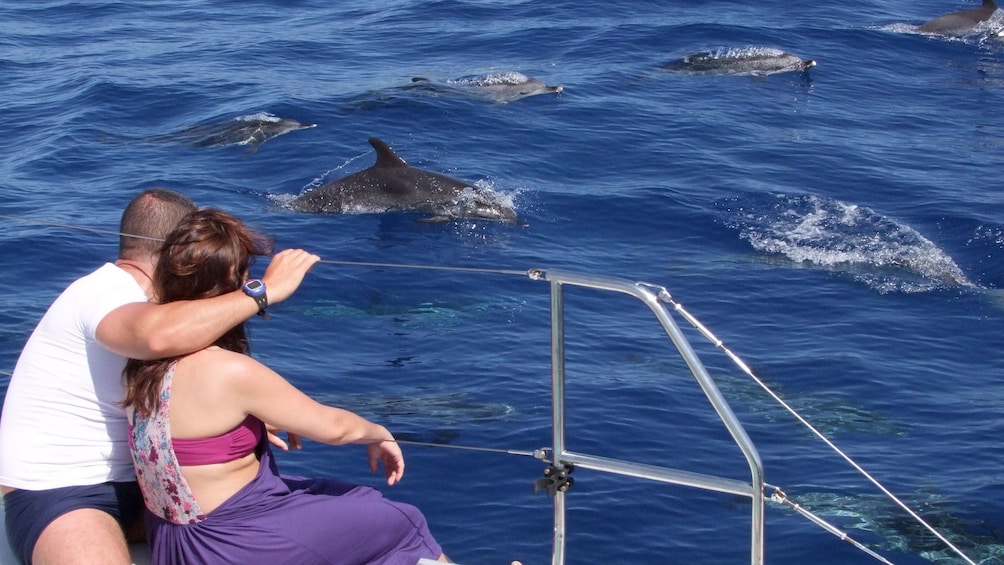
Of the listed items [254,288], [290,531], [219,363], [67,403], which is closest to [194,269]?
[254,288]

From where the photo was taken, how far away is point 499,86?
19203 millimetres

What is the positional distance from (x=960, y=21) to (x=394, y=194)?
1405cm

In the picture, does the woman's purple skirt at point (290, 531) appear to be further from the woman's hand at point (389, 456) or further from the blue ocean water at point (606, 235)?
the blue ocean water at point (606, 235)

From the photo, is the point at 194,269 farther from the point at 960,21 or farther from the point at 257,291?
the point at 960,21

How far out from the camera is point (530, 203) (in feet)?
46.8

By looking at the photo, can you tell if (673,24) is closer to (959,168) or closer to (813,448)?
(959,168)

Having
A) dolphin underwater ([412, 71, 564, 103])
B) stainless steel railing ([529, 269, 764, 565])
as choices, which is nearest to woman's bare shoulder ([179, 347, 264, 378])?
stainless steel railing ([529, 269, 764, 565])

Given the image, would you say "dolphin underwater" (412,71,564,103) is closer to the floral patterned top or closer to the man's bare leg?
the man's bare leg

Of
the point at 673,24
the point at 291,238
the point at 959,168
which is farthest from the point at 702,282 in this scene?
the point at 673,24

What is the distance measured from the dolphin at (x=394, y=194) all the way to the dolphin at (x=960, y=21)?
12737 mm

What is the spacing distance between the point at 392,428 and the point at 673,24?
16.5m

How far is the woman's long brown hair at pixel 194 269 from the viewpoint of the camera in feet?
13.0

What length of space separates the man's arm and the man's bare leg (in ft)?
1.97

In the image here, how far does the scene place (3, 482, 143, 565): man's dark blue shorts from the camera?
4.18 metres
